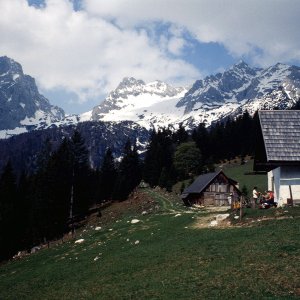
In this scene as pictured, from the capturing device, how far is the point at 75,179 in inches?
3253

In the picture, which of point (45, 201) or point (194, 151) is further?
point (194, 151)

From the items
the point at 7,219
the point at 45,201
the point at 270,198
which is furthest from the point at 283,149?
the point at 7,219

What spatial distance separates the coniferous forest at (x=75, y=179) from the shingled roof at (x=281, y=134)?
394 cm

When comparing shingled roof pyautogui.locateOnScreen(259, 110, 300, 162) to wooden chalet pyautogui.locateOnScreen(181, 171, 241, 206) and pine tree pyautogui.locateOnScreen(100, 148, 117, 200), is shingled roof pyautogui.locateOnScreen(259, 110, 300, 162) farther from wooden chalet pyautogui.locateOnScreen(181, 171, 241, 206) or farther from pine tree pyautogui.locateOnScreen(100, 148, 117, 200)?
pine tree pyautogui.locateOnScreen(100, 148, 117, 200)

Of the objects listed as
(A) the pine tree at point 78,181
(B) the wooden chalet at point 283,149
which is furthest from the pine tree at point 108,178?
→ (B) the wooden chalet at point 283,149

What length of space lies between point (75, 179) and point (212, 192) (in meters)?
25.5

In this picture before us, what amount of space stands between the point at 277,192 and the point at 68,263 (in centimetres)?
1764

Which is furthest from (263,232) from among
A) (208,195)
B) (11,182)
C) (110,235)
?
(11,182)

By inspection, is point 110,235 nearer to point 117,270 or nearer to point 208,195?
point 117,270

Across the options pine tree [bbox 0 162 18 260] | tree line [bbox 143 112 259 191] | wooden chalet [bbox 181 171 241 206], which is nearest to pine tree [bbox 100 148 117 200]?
tree line [bbox 143 112 259 191]

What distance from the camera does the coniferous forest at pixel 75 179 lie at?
6550 centimetres

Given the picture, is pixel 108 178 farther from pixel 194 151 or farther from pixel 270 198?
pixel 270 198

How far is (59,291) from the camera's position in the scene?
2311 centimetres

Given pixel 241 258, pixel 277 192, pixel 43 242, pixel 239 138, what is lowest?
pixel 43 242
